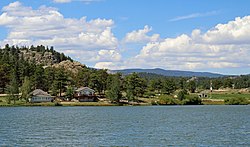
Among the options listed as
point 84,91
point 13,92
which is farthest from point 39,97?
point 84,91

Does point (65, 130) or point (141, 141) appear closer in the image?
point (141, 141)

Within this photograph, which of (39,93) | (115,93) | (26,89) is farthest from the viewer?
(39,93)

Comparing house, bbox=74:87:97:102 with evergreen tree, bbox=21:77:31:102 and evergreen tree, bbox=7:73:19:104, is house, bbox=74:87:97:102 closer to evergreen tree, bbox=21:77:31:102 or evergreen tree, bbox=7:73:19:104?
evergreen tree, bbox=21:77:31:102

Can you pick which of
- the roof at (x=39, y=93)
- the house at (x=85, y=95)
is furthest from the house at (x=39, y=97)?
the house at (x=85, y=95)

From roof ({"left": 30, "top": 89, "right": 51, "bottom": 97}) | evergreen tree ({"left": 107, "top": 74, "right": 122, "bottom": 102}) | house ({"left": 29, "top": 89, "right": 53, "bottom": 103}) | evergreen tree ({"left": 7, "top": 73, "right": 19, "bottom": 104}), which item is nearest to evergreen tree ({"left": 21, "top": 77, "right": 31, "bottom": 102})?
evergreen tree ({"left": 7, "top": 73, "right": 19, "bottom": 104})

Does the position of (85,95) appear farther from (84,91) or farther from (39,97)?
(39,97)

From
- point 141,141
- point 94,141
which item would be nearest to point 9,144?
point 94,141

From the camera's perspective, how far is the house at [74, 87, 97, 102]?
19685cm

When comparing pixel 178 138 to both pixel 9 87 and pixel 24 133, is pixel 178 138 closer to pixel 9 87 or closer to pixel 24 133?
pixel 24 133

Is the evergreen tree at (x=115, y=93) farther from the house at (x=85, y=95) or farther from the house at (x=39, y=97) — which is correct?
the house at (x=39, y=97)

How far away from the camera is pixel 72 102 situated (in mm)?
187000

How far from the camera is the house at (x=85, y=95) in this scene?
197 meters

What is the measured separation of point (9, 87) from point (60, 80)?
2476 cm

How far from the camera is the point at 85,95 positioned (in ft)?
644
